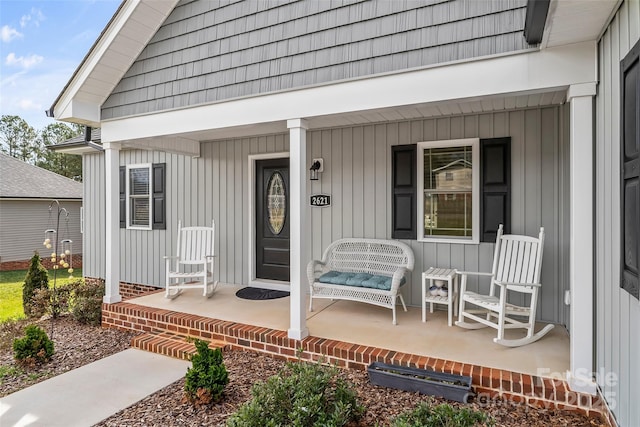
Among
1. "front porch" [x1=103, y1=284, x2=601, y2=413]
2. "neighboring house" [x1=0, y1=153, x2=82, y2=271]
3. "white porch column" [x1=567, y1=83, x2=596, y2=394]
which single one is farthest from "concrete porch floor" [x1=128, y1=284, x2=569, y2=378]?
"neighboring house" [x1=0, y1=153, x2=82, y2=271]

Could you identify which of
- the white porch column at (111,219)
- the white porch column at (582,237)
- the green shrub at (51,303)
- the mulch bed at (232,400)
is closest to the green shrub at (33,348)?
the mulch bed at (232,400)

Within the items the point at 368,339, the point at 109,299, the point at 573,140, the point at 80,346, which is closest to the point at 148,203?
the point at 109,299

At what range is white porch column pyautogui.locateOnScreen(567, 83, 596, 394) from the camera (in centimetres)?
271

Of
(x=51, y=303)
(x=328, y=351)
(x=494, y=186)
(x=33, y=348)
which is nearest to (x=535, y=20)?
(x=494, y=186)

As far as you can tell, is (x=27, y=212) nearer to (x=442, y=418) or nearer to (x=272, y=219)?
(x=272, y=219)

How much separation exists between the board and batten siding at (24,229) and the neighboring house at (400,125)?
917cm

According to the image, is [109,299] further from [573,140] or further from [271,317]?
[573,140]

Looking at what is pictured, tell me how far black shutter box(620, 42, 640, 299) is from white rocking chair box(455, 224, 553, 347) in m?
1.35

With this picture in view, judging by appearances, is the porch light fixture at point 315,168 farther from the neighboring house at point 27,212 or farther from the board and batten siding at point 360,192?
the neighboring house at point 27,212

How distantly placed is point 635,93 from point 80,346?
5466 millimetres

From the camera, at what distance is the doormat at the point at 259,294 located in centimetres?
535

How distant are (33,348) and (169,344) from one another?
4.33ft

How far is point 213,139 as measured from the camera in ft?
20.2

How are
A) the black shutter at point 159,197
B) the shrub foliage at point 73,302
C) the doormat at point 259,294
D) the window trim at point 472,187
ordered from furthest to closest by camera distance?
the black shutter at point 159,197
the doormat at point 259,294
the shrub foliage at point 73,302
the window trim at point 472,187
